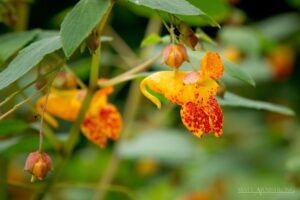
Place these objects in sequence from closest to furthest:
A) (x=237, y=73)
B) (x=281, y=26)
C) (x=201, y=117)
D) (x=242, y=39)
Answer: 1. (x=201, y=117)
2. (x=237, y=73)
3. (x=242, y=39)
4. (x=281, y=26)

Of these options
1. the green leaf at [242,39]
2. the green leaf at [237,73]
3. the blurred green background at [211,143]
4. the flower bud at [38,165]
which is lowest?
the blurred green background at [211,143]

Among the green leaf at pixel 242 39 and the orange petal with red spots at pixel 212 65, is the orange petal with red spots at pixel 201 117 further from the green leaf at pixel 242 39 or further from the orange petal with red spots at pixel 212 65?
the green leaf at pixel 242 39

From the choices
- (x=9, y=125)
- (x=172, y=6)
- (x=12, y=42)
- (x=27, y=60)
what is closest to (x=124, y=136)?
(x=9, y=125)

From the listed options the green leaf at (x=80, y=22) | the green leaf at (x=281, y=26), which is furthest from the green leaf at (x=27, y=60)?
the green leaf at (x=281, y=26)

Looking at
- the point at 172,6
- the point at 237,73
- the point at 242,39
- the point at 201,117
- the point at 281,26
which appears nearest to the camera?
the point at 172,6

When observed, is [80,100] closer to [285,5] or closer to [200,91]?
[200,91]

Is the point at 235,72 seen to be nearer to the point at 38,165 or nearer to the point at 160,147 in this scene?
the point at 38,165

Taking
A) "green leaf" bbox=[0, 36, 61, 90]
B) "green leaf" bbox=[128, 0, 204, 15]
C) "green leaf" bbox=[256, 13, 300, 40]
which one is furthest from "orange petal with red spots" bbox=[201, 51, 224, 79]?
"green leaf" bbox=[256, 13, 300, 40]
